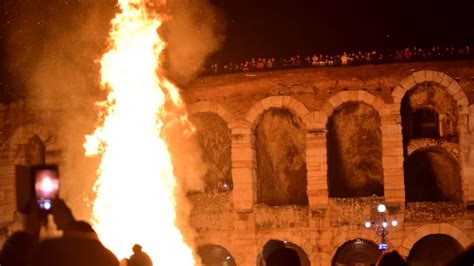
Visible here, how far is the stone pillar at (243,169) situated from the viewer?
26.0m

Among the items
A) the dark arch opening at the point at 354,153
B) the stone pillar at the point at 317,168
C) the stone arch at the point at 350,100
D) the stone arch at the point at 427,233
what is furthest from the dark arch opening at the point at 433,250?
the stone arch at the point at 350,100

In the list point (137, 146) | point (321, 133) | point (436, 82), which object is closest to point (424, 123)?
point (436, 82)

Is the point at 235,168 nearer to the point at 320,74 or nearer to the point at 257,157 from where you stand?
the point at 257,157

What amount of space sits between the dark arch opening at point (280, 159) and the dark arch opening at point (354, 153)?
1.10 metres

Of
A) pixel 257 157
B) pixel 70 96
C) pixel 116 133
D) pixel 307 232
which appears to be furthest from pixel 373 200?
pixel 70 96

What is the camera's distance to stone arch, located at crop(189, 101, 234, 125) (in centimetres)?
2656

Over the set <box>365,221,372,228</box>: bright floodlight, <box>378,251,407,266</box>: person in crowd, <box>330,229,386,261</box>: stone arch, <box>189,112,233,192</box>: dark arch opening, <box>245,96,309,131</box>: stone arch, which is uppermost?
<box>245,96,309,131</box>: stone arch

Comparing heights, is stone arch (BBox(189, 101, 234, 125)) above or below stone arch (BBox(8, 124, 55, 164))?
above

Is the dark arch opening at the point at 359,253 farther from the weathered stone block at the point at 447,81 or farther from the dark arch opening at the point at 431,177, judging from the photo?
the weathered stone block at the point at 447,81

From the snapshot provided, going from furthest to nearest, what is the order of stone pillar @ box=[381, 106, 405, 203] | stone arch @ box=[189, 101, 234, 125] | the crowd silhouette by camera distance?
stone arch @ box=[189, 101, 234, 125]
the crowd silhouette
stone pillar @ box=[381, 106, 405, 203]

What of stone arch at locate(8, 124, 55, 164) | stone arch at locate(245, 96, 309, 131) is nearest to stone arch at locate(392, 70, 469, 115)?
stone arch at locate(245, 96, 309, 131)

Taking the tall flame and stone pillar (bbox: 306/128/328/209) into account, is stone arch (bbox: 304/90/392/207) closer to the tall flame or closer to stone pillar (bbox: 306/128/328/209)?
stone pillar (bbox: 306/128/328/209)

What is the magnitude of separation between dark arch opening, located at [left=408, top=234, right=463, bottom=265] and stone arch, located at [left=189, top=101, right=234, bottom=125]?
7.58 m

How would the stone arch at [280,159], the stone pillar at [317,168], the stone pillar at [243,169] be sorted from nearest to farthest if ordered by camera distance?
the stone pillar at [317,168]
the stone pillar at [243,169]
the stone arch at [280,159]
